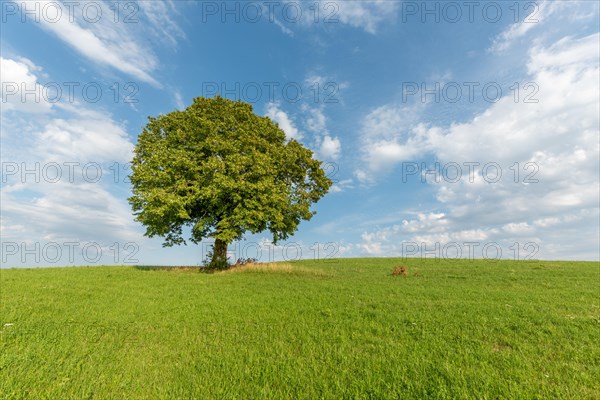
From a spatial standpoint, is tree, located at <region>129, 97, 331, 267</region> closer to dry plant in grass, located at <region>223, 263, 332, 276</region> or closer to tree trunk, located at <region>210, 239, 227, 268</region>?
tree trunk, located at <region>210, 239, 227, 268</region>

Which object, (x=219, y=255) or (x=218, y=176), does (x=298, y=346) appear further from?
(x=219, y=255)

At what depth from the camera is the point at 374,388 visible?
6.86 metres

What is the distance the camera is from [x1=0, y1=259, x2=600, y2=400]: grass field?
704cm

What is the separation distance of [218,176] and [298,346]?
2147cm

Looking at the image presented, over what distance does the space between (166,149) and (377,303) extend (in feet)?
82.8

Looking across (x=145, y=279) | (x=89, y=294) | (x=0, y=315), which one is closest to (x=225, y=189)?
(x=145, y=279)

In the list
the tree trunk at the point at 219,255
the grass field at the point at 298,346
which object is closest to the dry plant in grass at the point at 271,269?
the tree trunk at the point at 219,255

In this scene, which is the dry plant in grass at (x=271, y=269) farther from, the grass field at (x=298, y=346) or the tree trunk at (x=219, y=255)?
the grass field at (x=298, y=346)

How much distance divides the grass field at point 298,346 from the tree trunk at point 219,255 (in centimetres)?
1586

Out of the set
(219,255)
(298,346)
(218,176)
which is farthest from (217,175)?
(298,346)

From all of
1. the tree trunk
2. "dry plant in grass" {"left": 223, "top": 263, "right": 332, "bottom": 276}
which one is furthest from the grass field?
the tree trunk

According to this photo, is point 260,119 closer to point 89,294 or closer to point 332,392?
point 89,294

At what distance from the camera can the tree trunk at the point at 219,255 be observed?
3241 centimetres

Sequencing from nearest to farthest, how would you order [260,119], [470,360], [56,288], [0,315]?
1. [470,360]
2. [0,315]
3. [56,288]
4. [260,119]
